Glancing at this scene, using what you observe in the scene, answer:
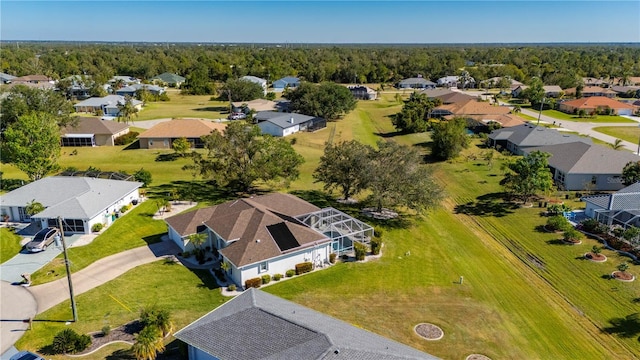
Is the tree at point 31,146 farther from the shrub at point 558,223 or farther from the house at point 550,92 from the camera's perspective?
the house at point 550,92

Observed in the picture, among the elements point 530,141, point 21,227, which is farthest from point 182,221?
point 530,141

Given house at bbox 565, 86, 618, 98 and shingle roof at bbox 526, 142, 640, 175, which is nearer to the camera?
shingle roof at bbox 526, 142, 640, 175

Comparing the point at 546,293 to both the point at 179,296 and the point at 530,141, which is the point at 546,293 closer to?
the point at 179,296

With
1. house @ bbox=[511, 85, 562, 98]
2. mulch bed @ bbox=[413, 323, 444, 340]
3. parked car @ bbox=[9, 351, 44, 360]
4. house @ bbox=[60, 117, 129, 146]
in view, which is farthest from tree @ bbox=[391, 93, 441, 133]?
parked car @ bbox=[9, 351, 44, 360]

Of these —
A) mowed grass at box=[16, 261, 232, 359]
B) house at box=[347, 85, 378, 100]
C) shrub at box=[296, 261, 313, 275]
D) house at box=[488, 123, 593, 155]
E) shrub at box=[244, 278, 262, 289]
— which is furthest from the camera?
house at box=[347, 85, 378, 100]

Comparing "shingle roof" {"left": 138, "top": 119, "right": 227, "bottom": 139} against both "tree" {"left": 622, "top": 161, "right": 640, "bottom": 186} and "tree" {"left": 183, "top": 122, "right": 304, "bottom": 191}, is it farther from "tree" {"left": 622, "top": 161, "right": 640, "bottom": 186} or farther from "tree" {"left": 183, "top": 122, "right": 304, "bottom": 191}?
"tree" {"left": 622, "top": 161, "right": 640, "bottom": 186}

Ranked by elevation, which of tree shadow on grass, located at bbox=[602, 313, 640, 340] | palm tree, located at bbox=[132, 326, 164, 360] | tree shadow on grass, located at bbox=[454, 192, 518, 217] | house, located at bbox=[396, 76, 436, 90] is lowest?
tree shadow on grass, located at bbox=[602, 313, 640, 340]

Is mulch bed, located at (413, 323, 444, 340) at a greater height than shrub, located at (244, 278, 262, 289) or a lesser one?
lesser
